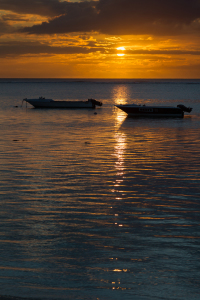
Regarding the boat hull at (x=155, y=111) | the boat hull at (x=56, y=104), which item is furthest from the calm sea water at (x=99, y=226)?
the boat hull at (x=56, y=104)

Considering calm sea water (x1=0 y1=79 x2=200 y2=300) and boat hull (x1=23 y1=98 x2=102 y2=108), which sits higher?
boat hull (x1=23 y1=98 x2=102 y2=108)

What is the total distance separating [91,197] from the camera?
15367mm

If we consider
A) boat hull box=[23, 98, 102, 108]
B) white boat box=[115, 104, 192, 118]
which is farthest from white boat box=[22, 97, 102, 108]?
white boat box=[115, 104, 192, 118]

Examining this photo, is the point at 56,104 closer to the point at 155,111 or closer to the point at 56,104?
the point at 56,104

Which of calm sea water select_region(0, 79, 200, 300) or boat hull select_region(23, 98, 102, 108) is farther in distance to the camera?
boat hull select_region(23, 98, 102, 108)

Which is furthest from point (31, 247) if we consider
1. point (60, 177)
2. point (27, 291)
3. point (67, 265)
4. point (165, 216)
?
point (60, 177)

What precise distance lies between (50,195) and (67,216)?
2901 mm

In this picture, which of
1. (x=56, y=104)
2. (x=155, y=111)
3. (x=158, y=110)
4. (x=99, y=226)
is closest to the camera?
(x=99, y=226)

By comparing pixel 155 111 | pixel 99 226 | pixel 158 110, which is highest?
pixel 158 110

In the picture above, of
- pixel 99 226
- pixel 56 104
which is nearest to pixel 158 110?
pixel 56 104

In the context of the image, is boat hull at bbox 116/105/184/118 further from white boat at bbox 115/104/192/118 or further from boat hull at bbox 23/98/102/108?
boat hull at bbox 23/98/102/108

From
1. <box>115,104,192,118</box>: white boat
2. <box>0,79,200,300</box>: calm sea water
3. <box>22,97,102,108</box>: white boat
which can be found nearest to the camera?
<box>0,79,200,300</box>: calm sea water

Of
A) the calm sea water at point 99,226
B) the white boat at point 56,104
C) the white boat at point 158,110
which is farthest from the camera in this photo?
the white boat at point 56,104

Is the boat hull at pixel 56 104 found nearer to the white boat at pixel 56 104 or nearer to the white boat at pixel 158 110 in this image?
the white boat at pixel 56 104
